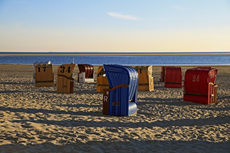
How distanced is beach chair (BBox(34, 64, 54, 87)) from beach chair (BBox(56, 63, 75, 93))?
270 centimetres

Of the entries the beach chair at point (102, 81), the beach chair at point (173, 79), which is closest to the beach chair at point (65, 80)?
the beach chair at point (102, 81)

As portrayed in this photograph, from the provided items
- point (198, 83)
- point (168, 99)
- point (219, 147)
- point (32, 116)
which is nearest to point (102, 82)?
point (168, 99)

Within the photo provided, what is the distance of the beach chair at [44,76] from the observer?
1661 cm

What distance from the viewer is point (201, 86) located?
11.2 metres

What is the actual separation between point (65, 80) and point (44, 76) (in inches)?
139

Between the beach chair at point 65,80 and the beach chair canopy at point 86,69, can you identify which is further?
the beach chair canopy at point 86,69

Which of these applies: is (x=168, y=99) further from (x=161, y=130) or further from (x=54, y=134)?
(x=54, y=134)

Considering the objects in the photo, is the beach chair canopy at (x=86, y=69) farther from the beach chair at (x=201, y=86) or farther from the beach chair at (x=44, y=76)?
the beach chair at (x=201, y=86)

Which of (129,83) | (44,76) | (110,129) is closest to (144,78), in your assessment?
(44,76)

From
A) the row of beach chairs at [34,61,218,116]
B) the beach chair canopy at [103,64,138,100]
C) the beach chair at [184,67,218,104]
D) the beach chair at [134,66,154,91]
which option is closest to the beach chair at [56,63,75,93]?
the row of beach chairs at [34,61,218,116]

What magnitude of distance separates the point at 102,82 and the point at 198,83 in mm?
5532

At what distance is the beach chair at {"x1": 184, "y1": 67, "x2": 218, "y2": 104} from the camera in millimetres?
11047

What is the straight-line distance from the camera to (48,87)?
1675cm

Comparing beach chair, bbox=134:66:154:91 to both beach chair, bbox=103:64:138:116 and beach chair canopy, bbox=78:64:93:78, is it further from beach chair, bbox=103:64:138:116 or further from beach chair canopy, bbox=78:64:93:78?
beach chair, bbox=103:64:138:116
